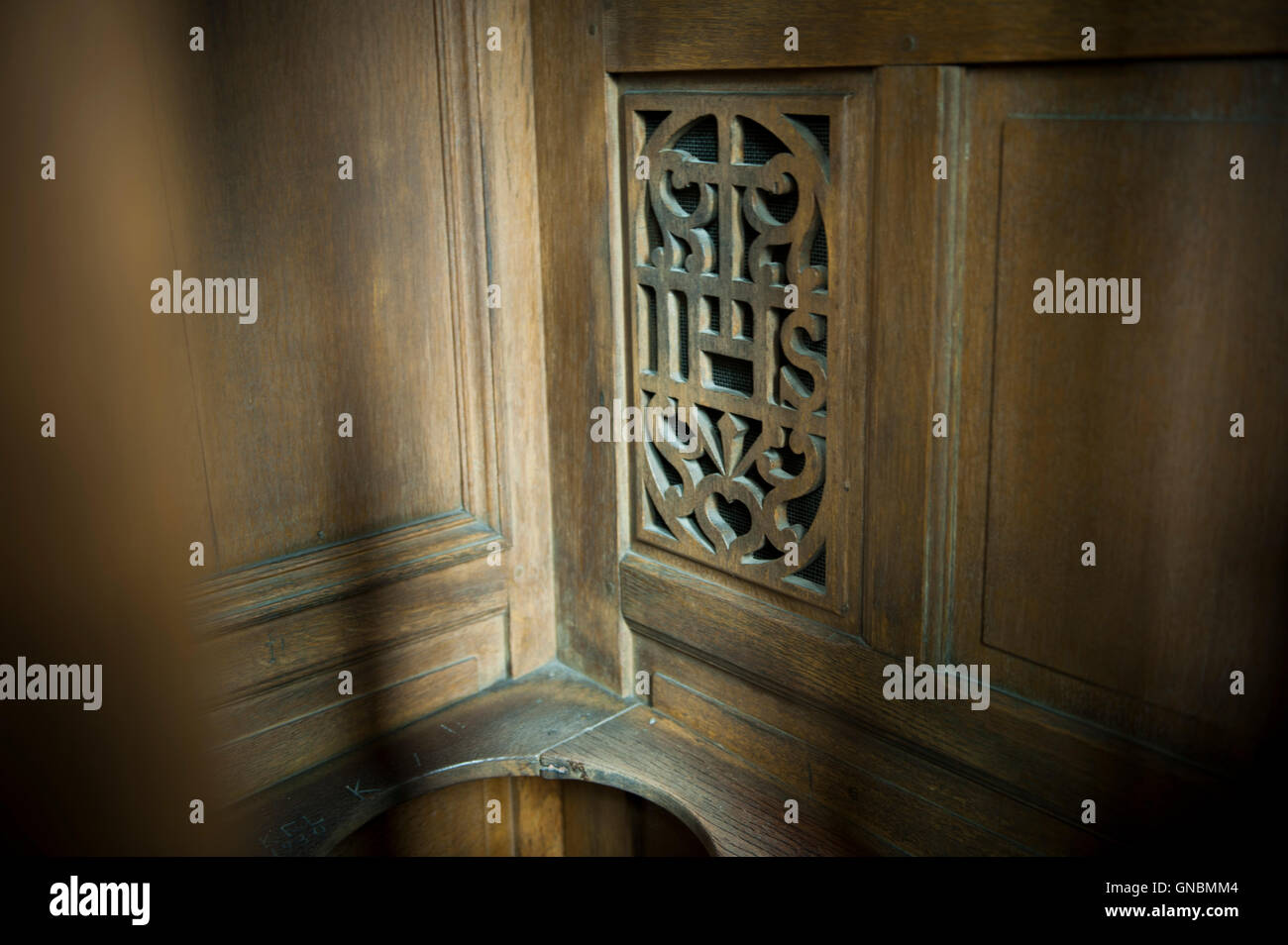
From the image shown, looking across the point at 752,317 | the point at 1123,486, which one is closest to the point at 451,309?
the point at 752,317

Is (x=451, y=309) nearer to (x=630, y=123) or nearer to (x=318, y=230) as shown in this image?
(x=318, y=230)

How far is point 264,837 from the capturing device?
176cm

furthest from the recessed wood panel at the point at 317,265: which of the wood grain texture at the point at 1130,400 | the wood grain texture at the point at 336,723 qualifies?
the wood grain texture at the point at 1130,400

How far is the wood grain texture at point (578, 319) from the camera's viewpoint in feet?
6.15

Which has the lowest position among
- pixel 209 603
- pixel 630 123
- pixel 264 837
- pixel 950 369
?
pixel 264 837

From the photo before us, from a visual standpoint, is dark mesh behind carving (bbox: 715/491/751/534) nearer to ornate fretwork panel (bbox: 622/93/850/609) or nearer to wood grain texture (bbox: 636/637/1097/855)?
ornate fretwork panel (bbox: 622/93/850/609)

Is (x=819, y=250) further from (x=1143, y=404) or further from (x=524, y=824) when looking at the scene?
(x=524, y=824)

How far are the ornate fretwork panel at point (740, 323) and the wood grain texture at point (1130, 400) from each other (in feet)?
0.78

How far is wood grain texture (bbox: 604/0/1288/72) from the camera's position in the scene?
115 cm

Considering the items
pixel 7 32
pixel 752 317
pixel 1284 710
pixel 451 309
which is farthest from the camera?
pixel 451 309

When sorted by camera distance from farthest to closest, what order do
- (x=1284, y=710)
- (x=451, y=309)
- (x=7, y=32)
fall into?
(x=451, y=309) < (x=7, y=32) < (x=1284, y=710)

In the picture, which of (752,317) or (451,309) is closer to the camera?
(752,317)

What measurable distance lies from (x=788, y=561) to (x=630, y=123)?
0.73m

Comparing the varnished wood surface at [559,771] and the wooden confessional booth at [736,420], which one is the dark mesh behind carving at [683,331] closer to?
the wooden confessional booth at [736,420]
